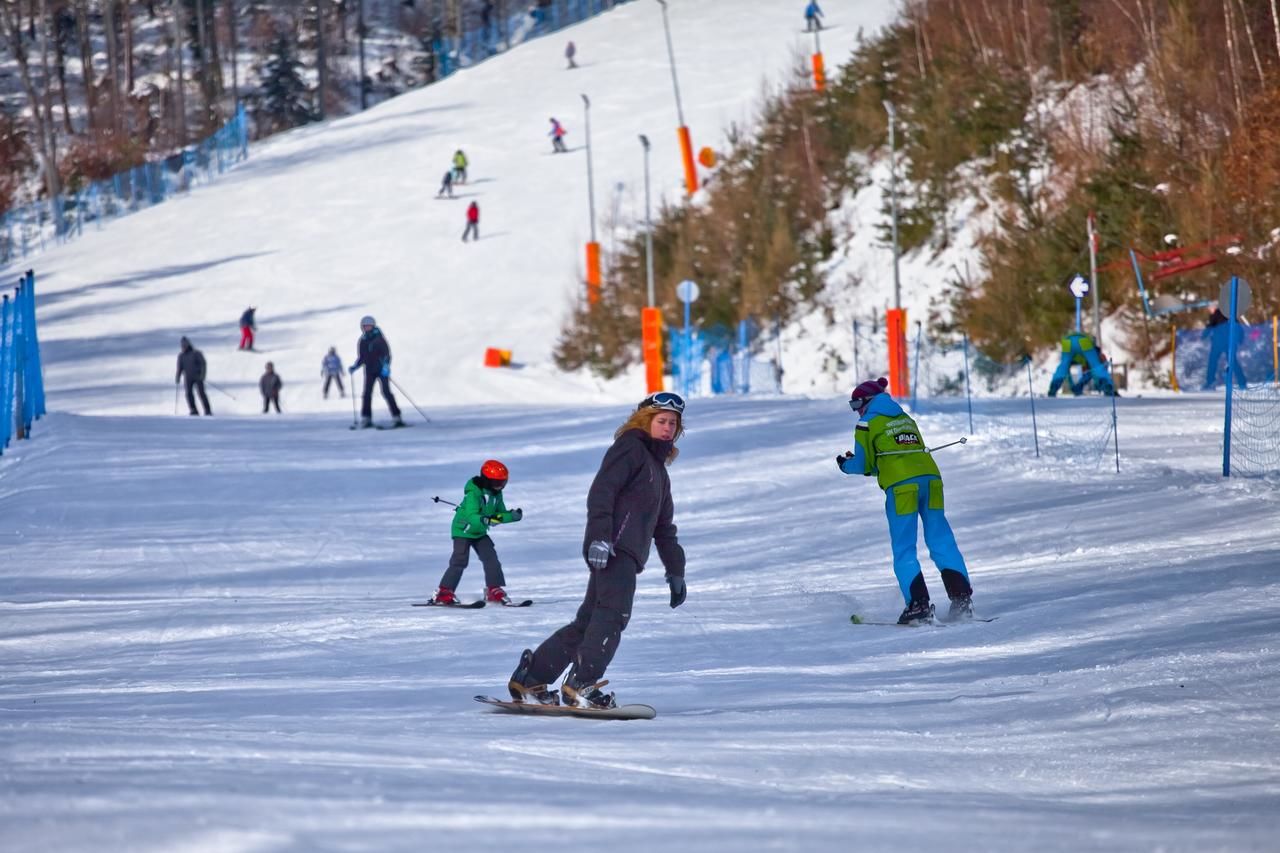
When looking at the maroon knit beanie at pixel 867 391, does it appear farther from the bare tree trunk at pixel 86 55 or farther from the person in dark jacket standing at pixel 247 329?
the bare tree trunk at pixel 86 55

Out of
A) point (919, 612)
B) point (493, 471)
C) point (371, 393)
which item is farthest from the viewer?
point (371, 393)

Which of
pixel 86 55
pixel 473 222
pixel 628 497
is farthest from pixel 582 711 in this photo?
pixel 86 55

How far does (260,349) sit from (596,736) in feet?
121

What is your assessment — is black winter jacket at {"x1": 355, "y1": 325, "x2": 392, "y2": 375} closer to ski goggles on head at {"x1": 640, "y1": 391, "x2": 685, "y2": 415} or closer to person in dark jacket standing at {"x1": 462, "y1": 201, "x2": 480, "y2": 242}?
ski goggles on head at {"x1": 640, "y1": 391, "x2": 685, "y2": 415}

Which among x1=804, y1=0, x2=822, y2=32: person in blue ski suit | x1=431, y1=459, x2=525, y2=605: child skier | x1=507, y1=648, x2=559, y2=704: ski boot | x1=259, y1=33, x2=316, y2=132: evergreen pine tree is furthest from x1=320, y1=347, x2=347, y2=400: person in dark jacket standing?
x1=259, y1=33, x2=316, y2=132: evergreen pine tree

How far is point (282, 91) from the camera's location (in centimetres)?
8406

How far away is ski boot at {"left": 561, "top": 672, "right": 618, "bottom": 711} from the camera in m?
6.64

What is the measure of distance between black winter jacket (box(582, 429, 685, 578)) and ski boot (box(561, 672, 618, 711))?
574 mm

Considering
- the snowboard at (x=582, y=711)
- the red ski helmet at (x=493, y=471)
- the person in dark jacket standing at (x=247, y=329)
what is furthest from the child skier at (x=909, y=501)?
the person in dark jacket standing at (x=247, y=329)

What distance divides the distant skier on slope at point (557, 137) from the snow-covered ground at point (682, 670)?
40949mm

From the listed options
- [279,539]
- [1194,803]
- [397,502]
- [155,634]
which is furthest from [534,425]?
[1194,803]

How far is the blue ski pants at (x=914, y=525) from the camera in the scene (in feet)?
31.0

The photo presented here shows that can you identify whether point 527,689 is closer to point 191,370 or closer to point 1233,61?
point 191,370

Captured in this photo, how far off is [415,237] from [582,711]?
4708cm
